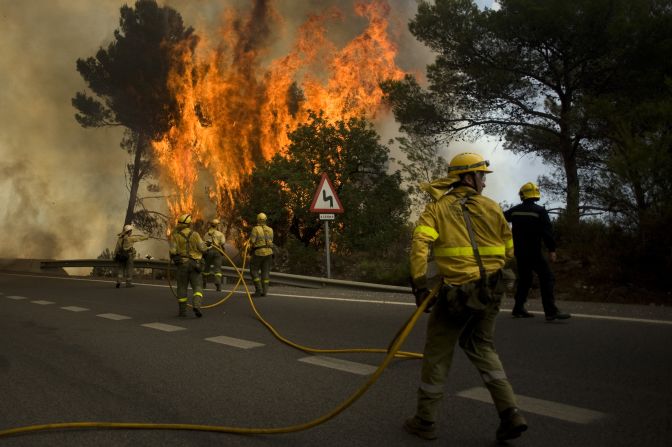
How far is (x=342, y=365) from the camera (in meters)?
5.73

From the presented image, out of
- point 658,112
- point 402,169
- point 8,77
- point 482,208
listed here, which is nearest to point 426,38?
point 658,112

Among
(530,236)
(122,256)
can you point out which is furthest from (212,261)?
(530,236)

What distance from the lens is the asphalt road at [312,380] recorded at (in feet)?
12.5

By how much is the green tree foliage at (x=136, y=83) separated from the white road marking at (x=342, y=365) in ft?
130

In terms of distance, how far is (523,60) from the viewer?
61.1 feet

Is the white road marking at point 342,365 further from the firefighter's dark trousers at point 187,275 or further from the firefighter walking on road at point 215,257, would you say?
the firefighter walking on road at point 215,257

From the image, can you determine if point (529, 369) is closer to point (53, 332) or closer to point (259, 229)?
point (53, 332)

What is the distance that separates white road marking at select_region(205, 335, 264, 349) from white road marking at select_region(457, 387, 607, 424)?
2984 millimetres

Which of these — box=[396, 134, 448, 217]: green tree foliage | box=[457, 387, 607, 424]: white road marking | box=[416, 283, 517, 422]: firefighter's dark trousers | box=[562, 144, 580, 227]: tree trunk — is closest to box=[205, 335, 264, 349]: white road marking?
box=[457, 387, 607, 424]: white road marking

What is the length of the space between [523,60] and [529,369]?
15.2m

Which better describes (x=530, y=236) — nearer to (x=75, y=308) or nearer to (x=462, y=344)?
(x=462, y=344)

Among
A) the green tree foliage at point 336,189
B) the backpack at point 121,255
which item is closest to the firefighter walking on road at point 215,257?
the backpack at point 121,255

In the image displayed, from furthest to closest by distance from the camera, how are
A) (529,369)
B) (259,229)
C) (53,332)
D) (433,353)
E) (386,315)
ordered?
(259,229), (386,315), (53,332), (529,369), (433,353)

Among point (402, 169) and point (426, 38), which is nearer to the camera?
point (426, 38)
